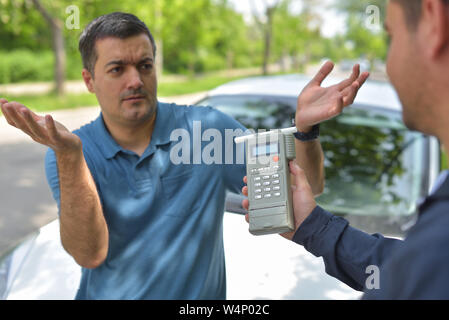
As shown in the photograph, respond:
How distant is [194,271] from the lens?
1605mm

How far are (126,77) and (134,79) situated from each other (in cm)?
3

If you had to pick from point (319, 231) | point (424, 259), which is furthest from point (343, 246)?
point (424, 259)

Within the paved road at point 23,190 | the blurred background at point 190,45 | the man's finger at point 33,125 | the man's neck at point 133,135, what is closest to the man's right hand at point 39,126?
the man's finger at point 33,125

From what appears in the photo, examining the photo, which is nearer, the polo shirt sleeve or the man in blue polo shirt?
the polo shirt sleeve

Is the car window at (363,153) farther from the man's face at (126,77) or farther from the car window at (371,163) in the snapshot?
the man's face at (126,77)

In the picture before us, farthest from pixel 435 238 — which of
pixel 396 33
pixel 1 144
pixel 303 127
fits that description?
pixel 1 144

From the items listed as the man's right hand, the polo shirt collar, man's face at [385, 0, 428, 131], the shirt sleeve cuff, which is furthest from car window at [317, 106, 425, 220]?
man's face at [385, 0, 428, 131]

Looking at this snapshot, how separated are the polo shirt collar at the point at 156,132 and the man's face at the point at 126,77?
7cm

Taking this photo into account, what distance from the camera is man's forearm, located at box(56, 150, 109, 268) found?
1314mm

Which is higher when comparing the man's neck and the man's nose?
the man's nose

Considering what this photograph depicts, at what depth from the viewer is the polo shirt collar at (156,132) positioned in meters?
1.62

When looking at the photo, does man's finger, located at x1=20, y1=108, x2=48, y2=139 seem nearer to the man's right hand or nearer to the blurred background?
the man's right hand

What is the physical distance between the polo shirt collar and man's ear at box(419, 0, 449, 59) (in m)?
1.07

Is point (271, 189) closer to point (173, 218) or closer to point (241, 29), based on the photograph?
point (173, 218)
